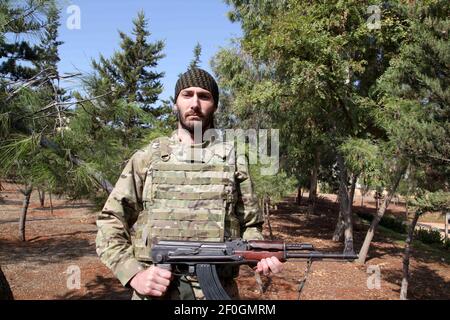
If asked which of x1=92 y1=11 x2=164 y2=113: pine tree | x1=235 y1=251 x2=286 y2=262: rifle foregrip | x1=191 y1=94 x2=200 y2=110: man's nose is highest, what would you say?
x1=92 y1=11 x2=164 y2=113: pine tree

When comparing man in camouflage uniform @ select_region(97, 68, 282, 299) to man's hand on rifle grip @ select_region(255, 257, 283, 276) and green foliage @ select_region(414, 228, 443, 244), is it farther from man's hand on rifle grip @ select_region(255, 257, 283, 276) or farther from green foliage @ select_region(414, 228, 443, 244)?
green foliage @ select_region(414, 228, 443, 244)

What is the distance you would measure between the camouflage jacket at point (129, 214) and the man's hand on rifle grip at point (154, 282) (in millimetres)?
79

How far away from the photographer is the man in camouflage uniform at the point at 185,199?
1840 millimetres

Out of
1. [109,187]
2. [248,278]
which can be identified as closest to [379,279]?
[248,278]

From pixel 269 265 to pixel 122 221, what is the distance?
80cm

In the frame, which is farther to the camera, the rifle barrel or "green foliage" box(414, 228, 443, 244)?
"green foliage" box(414, 228, 443, 244)

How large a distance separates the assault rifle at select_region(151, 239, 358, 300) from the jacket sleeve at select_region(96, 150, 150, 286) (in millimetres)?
156

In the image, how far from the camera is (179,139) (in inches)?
82.2

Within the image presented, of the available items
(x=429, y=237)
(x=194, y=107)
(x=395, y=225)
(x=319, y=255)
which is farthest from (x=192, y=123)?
(x=395, y=225)

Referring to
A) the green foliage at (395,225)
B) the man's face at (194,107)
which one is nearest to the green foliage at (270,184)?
the man's face at (194,107)

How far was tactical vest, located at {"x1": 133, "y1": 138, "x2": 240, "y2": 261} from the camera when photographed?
1.90 metres

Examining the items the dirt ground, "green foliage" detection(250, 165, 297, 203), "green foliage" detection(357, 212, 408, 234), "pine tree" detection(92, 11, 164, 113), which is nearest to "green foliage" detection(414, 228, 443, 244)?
the dirt ground

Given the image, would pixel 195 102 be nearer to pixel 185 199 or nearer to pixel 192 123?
pixel 192 123

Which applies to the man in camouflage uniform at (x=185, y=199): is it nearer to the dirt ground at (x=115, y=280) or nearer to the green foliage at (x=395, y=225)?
the dirt ground at (x=115, y=280)
